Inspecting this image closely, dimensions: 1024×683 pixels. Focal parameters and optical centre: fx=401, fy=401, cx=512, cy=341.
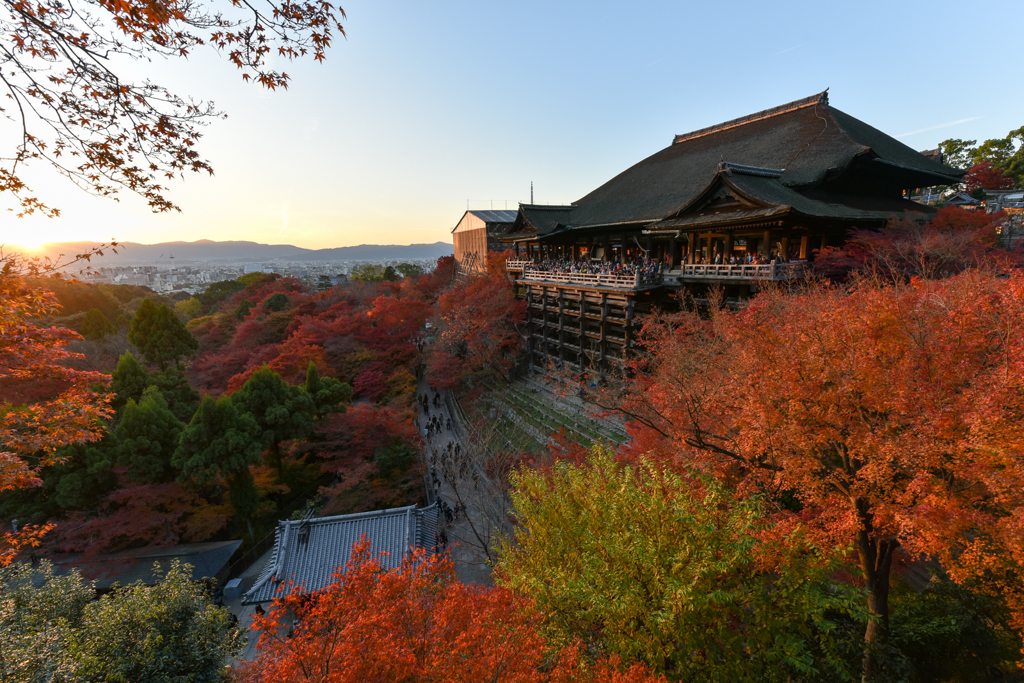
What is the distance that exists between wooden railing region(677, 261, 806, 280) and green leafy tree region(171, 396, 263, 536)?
18.5 meters

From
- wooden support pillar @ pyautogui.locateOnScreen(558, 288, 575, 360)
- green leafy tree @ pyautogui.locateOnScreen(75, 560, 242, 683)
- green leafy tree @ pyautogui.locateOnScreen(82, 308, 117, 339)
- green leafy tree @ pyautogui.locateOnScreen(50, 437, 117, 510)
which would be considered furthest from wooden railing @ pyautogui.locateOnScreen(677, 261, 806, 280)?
green leafy tree @ pyautogui.locateOnScreen(82, 308, 117, 339)

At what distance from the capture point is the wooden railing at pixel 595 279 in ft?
60.6

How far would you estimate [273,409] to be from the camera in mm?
15922

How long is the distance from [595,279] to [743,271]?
7.09 metres

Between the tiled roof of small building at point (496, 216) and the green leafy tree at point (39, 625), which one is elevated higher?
the tiled roof of small building at point (496, 216)

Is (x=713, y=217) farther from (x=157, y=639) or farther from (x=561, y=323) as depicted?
(x=157, y=639)

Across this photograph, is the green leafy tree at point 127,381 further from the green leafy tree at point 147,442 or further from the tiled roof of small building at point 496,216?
the tiled roof of small building at point 496,216

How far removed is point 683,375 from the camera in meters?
12.3

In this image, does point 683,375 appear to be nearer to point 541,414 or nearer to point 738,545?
point 738,545

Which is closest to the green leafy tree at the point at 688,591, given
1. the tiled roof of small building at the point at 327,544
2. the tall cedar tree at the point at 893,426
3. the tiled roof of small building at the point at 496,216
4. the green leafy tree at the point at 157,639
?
the tall cedar tree at the point at 893,426

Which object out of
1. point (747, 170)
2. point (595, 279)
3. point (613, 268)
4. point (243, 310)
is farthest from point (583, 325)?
point (243, 310)

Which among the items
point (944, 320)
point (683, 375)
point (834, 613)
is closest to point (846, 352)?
point (944, 320)

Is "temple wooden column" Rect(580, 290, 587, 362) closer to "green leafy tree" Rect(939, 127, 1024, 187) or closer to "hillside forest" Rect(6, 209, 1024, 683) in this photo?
"hillside forest" Rect(6, 209, 1024, 683)

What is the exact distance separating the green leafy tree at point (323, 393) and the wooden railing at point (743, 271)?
1663cm
